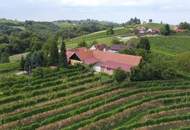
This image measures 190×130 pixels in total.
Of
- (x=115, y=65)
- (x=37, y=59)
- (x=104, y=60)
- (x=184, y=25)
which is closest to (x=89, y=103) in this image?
(x=115, y=65)

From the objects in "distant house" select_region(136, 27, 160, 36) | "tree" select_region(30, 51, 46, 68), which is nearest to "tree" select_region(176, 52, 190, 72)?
"tree" select_region(30, 51, 46, 68)

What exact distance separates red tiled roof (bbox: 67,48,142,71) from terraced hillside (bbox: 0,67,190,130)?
4436mm

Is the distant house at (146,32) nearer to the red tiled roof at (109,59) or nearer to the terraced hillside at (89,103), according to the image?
the red tiled roof at (109,59)

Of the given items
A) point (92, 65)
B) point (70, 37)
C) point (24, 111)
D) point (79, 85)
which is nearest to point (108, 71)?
point (92, 65)

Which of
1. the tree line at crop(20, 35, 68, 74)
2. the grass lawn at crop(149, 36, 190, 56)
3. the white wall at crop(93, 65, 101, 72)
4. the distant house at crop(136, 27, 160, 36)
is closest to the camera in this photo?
the tree line at crop(20, 35, 68, 74)

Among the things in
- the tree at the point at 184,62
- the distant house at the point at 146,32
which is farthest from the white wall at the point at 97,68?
the distant house at the point at 146,32

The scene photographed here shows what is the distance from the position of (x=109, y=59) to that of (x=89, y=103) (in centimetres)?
1937

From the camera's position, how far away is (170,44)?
396ft

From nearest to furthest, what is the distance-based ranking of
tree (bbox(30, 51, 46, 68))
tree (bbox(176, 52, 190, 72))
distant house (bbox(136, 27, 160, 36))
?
tree (bbox(30, 51, 46, 68)) < tree (bbox(176, 52, 190, 72)) < distant house (bbox(136, 27, 160, 36))

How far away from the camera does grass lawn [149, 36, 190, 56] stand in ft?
363

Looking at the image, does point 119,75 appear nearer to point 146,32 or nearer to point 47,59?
point 47,59

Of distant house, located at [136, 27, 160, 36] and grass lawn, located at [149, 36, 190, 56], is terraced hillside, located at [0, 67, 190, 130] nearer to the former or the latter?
grass lawn, located at [149, 36, 190, 56]

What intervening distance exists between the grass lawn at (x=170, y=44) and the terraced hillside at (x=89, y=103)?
47.5m

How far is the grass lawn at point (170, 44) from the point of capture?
11062 centimetres
